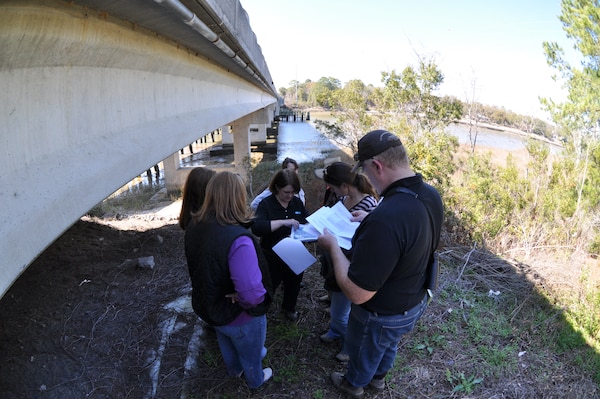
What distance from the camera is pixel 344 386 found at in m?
2.84

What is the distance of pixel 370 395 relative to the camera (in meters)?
2.91

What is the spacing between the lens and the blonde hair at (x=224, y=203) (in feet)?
7.37

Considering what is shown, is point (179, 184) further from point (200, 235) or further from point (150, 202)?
point (200, 235)

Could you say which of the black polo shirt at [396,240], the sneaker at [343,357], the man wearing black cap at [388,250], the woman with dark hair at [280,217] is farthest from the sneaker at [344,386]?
the black polo shirt at [396,240]

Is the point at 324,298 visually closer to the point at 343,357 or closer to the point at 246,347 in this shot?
the point at 343,357

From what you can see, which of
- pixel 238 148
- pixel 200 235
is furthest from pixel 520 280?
pixel 238 148

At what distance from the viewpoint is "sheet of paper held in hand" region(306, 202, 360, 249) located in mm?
2764

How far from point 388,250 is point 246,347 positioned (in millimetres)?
1388

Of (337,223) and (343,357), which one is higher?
(337,223)

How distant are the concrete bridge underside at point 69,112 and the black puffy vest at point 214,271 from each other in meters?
0.72

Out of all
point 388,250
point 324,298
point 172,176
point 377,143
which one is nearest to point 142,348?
point 324,298

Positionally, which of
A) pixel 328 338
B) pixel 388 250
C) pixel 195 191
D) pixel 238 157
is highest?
pixel 195 191

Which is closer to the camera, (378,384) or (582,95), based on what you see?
(378,384)

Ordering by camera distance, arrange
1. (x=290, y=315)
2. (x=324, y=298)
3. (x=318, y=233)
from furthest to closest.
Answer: (x=324, y=298) → (x=290, y=315) → (x=318, y=233)
